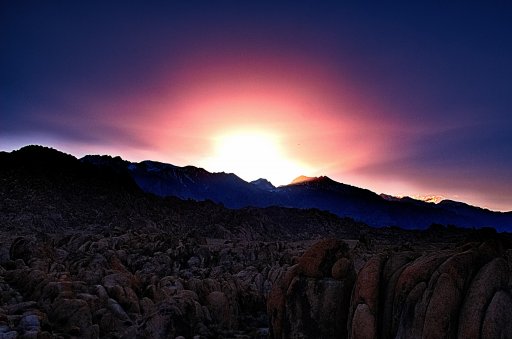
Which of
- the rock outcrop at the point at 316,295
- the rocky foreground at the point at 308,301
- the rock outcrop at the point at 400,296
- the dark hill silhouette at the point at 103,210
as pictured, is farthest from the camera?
the dark hill silhouette at the point at 103,210

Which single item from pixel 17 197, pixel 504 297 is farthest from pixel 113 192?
pixel 504 297

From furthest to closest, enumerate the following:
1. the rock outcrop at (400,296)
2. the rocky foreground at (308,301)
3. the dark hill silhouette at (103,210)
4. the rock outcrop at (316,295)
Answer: the dark hill silhouette at (103,210)
the rock outcrop at (316,295)
the rocky foreground at (308,301)
the rock outcrop at (400,296)

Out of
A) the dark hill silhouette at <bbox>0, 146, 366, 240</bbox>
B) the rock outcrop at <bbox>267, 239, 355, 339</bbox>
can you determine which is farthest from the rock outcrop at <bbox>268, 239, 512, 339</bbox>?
the dark hill silhouette at <bbox>0, 146, 366, 240</bbox>

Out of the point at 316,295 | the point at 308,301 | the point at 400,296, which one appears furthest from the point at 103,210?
the point at 400,296

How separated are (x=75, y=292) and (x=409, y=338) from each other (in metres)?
19.6

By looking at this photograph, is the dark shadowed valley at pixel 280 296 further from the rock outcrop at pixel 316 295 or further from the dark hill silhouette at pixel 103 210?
the dark hill silhouette at pixel 103 210

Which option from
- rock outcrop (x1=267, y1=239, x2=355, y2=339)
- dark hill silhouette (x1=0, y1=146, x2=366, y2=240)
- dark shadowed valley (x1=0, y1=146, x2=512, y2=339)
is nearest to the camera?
dark shadowed valley (x1=0, y1=146, x2=512, y2=339)

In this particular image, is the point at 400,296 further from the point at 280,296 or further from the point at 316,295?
the point at 280,296

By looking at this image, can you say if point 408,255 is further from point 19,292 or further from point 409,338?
point 19,292

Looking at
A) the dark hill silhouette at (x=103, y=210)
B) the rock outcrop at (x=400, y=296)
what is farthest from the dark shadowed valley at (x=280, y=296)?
the dark hill silhouette at (x=103, y=210)

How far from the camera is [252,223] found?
129625 mm

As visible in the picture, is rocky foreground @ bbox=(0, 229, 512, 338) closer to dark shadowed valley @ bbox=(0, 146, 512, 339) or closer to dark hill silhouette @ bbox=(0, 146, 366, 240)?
dark shadowed valley @ bbox=(0, 146, 512, 339)

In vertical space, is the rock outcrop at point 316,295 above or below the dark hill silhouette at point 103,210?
below

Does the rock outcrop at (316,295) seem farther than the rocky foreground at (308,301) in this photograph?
Yes
